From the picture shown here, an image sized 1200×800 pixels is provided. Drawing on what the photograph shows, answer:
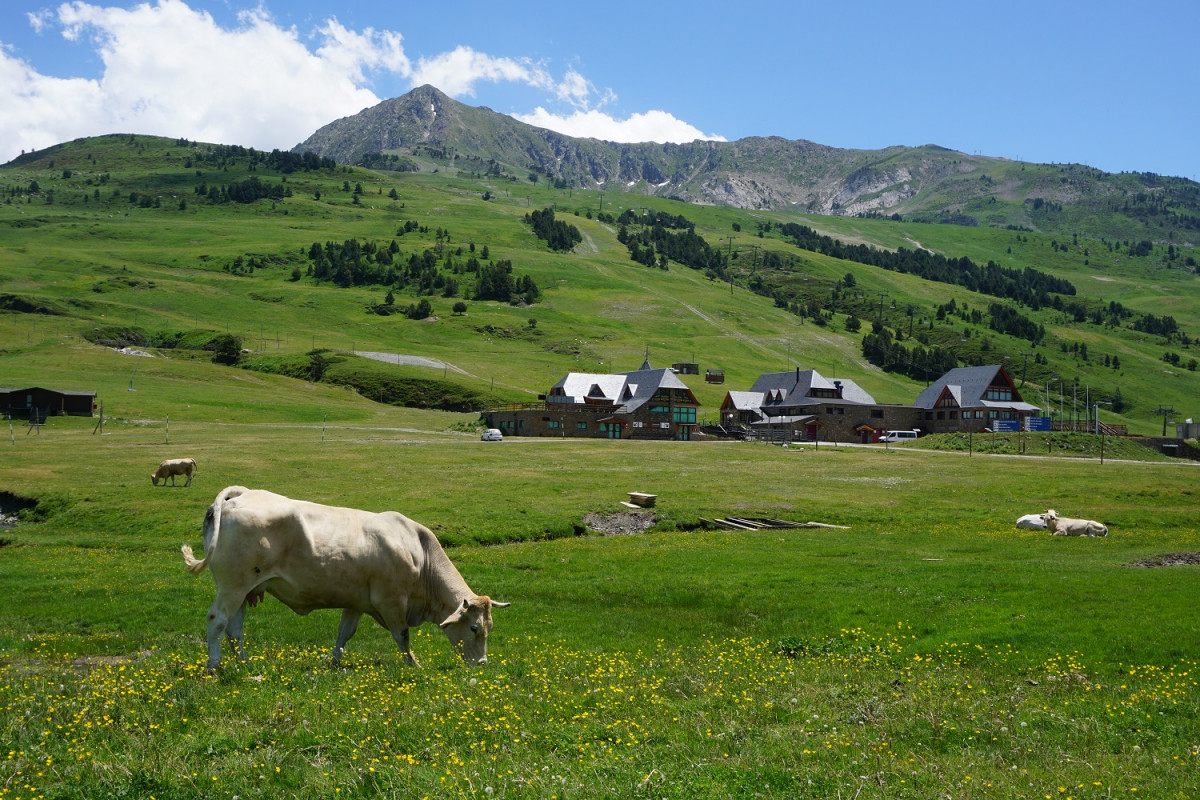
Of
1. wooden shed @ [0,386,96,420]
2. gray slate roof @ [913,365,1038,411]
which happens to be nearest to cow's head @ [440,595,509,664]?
wooden shed @ [0,386,96,420]

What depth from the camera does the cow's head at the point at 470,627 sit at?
55.8ft

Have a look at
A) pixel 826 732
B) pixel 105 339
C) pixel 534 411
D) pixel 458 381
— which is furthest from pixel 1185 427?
pixel 105 339

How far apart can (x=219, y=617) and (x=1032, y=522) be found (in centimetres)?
4057

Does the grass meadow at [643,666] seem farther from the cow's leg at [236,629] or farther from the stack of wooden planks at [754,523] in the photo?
the stack of wooden planks at [754,523]

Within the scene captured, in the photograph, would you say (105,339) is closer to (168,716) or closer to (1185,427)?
(168,716)

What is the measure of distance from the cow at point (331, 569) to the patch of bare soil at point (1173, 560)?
26819 mm

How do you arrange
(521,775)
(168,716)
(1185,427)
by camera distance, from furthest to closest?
(1185,427) → (168,716) → (521,775)

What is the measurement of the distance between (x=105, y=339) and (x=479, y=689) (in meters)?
199

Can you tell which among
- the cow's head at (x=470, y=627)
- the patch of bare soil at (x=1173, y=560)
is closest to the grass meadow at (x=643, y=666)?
the cow's head at (x=470, y=627)

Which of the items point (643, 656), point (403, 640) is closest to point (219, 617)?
point (403, 640)

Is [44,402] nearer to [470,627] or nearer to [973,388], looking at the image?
[470,627]

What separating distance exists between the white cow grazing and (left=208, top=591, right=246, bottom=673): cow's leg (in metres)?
39.8

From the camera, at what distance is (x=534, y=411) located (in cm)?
12331

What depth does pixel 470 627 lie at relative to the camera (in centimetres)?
1706
